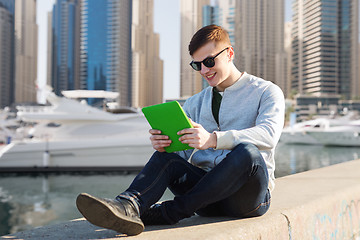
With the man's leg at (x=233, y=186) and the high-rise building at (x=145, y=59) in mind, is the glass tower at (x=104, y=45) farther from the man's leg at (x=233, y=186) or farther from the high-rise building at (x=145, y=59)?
the man's leg at (x=233, y=186)

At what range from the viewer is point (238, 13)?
89.9 m

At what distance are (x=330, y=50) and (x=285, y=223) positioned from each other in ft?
Result: 308

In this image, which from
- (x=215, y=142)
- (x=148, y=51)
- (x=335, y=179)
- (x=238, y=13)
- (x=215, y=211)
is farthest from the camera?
(x=238, y=13)

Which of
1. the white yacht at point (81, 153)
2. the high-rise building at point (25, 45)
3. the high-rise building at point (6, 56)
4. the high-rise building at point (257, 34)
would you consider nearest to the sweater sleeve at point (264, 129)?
the white yacht at point (81, 153)

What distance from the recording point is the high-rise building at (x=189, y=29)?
8188 centimetres

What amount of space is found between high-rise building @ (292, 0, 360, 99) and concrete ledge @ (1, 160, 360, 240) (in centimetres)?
8678

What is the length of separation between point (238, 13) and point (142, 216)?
309 feet

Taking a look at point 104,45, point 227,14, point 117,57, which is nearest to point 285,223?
point 117,57

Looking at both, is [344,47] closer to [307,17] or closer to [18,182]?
[307,17]

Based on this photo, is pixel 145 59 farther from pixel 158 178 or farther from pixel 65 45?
pixel 158 178

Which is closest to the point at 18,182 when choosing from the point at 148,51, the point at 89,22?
the point at 148,51

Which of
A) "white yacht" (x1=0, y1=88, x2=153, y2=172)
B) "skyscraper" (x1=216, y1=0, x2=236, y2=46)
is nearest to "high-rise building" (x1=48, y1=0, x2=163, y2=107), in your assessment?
"skyscraper" (x1=216, y1=0, x2=236, y2=46)

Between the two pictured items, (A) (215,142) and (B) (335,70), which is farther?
(B) (335,70)

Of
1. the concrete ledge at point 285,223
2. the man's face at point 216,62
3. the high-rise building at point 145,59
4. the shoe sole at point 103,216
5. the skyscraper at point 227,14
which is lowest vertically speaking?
the concrete ledge at point 285,223
